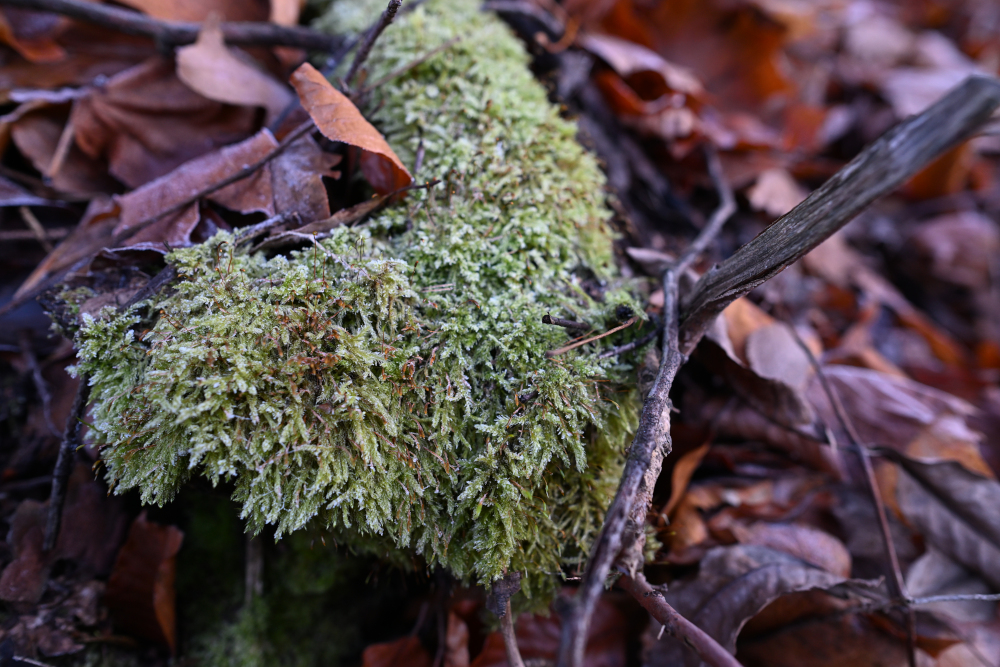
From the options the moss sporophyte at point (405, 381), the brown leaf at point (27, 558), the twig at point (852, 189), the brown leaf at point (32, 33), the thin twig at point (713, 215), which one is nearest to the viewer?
the twig at point (852, 189)

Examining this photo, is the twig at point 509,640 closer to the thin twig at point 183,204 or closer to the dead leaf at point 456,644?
the dead leaf at point 456,644

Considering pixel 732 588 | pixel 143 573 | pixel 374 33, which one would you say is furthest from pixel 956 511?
pixel 143 573

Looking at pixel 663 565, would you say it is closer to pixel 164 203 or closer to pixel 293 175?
pixel 293 175

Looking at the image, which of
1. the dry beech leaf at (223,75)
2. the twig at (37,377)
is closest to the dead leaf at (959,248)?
the dry beech leaf at (223,75)

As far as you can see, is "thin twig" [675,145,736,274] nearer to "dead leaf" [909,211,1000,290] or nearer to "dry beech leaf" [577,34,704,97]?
"dry beech leaf" [577,34,704,97]

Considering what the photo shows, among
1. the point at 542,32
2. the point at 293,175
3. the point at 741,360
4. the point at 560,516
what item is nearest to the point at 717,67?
the point at 542,32

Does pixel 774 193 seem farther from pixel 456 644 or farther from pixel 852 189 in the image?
pixel 456 644
